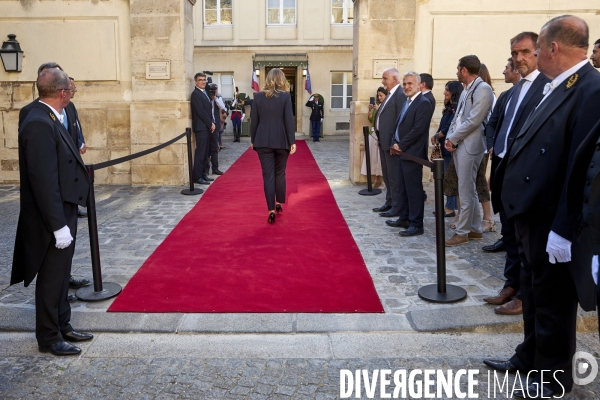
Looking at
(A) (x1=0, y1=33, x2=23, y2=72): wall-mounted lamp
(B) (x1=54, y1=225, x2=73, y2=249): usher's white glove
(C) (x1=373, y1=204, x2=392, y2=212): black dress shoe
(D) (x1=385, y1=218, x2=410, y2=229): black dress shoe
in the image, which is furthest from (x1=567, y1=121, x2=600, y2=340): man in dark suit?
(A) (x1=0, y1=33, x2=23, y2=72): wall-mounted lamp

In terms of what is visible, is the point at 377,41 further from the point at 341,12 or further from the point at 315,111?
the point at 341,12

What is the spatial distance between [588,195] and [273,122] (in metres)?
5.06

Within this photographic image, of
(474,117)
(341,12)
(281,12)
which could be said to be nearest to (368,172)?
(474,117)

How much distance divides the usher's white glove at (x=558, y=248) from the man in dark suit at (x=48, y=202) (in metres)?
2.84

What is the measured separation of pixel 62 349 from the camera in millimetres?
Result: 3744

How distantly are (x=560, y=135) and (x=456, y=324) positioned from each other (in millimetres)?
1756

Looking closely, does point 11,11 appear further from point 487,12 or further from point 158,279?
point 487,12

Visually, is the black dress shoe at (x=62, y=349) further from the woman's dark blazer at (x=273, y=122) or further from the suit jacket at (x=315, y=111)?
the suit jacket at (x=315, y=111)

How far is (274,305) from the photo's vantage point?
454 centimetres

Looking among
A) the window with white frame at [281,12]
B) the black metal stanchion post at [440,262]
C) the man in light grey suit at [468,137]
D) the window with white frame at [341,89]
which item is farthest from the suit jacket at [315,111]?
the black metal stanchion post at [440,262]

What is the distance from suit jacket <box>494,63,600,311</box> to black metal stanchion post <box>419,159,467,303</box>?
1143mm

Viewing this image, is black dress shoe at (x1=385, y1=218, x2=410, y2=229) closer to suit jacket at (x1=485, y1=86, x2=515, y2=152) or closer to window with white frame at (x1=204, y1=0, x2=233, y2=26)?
suit jacket at (x1=485, y1=86, x2=515, y2=152)

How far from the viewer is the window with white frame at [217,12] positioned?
2411 centimetres

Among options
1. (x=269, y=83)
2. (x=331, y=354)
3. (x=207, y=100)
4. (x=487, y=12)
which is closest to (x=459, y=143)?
(x=269, y=83)
